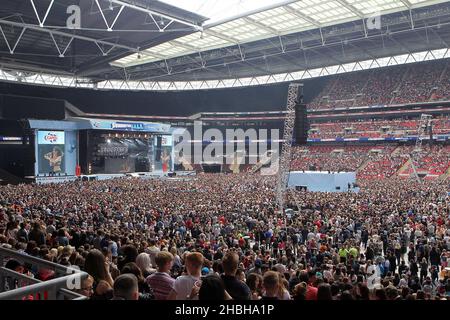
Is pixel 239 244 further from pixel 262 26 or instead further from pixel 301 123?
pixel 262 26

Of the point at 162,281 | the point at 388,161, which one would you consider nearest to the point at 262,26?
the point at 388,161

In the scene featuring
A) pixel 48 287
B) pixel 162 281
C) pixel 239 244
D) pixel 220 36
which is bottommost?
pixel 239 244

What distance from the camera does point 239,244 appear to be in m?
11.5

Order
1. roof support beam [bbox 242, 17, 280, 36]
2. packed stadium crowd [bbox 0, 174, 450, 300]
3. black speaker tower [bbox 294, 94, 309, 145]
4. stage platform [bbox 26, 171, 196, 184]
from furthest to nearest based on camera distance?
stage platform [bbox 26, 171, 196, 184] → roof support beam [bbox 242, 17, 280, 36] → black speaker tower [bbox 294, 94, 309, 145] → packed stadium crowd [bbox 0, 174, 450, 300]

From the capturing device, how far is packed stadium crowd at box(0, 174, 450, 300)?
153 inches

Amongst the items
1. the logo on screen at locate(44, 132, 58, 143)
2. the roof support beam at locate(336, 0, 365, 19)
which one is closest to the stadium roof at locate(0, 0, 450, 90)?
the roof support beam at locate(336, 0, 365, 19)

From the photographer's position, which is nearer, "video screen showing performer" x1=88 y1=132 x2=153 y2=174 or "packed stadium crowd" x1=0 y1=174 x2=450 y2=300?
"packed stadium crowd" x1=0 y1=174 x2=450 y2=300

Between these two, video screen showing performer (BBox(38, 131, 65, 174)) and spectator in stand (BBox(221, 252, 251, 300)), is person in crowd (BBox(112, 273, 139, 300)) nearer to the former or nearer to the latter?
spectator in stand (BBox(221, 252, 251, 300))

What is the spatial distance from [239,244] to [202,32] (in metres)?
22.2

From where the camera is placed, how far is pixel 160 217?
15.5 meters

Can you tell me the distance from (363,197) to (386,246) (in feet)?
28.8

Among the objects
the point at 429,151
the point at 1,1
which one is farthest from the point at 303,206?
the point at 429,151

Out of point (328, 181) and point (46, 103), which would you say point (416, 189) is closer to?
point (328, 181)

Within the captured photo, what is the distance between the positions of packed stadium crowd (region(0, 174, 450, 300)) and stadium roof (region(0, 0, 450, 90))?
12.1 m
